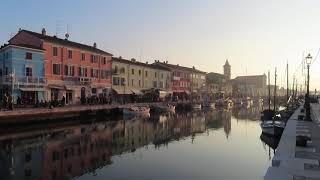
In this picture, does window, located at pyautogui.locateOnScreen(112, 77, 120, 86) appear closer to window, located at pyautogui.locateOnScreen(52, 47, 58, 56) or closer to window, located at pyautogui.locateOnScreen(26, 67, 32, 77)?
window, located at pyautogui.locateOnScreen(52, 47, 58, 56)

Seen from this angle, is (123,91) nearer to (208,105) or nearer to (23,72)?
(23,72)

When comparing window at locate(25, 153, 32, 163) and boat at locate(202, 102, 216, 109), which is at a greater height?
boat at locate(202, 102, 216, 109)

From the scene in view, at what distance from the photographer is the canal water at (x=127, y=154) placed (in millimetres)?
24547

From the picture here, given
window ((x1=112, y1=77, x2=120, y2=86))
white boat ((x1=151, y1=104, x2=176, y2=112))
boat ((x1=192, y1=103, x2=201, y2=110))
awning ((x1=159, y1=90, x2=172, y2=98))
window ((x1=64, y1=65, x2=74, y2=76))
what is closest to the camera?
window ((x1=64, y1=65, x2=74, y2=76))

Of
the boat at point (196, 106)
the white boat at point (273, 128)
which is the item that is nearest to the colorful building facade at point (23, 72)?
the white boat at point (273, 128)

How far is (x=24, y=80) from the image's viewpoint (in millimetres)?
56250

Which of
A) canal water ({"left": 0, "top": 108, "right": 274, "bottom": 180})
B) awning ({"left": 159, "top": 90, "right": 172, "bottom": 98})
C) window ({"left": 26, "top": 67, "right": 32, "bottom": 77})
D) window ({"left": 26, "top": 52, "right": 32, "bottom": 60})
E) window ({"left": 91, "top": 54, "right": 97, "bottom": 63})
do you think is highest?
window ({"left": 91, "top": 54, "right": 97, "bottom": 63})

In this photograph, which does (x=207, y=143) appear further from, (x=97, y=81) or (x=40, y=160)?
(x=97, y=81)

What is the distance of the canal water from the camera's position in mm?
24547

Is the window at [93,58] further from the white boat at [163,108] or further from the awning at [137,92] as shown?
the awning at [137,92]

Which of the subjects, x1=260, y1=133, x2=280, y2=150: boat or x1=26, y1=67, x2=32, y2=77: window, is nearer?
x1=260, y1=133, x2=280, y2=150: boat

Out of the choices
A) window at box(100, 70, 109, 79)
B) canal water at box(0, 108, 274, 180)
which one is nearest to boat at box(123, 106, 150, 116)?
window at box(100, 70, 109, 79)

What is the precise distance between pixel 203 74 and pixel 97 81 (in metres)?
74.8

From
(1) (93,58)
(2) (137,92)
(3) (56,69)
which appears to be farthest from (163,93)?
(3) (56,69)
